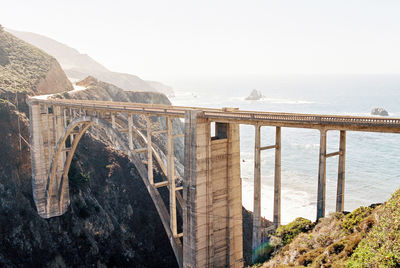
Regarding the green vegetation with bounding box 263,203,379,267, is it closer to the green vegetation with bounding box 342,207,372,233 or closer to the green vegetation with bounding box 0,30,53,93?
the green vegetation with bounding box 342,207,372,233

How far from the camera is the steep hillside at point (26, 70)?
51938 mm

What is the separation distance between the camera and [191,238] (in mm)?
23266

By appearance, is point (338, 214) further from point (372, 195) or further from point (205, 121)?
point (372, 195)

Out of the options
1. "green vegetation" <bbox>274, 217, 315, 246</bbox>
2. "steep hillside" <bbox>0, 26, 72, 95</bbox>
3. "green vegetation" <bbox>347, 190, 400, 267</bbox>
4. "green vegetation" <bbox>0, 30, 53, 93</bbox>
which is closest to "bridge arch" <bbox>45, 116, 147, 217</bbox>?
"steep hillside" <bbox>0, 26, 72, 95</bbox>

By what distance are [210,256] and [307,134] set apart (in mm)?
75711

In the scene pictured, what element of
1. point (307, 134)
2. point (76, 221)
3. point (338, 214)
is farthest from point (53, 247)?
point (307, 134)

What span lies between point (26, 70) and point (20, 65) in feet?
7.13

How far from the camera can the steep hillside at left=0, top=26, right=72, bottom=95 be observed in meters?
51.9

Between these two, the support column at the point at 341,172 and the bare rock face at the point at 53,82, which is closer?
the support column at the point at 341,172

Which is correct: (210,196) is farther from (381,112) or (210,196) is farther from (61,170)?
(381,112)

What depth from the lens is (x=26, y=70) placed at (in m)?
59.2

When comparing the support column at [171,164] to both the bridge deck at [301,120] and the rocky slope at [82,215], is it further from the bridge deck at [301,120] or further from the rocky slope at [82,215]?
the rocky slope at [82,215]

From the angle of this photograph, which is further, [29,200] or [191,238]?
[29,200]

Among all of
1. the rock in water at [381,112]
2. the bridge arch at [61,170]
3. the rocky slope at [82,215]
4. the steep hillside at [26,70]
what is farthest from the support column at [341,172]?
the rock in water at [381,112]
